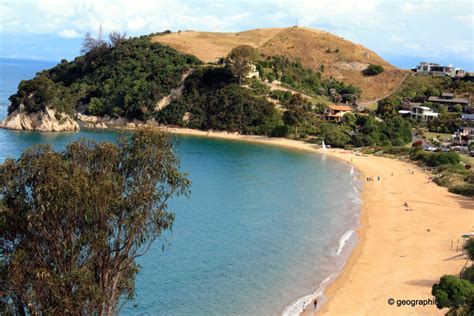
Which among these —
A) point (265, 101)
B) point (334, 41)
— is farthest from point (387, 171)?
point (334, 41)

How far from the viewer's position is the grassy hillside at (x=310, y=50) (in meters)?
136

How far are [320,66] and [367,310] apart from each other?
121333 mm

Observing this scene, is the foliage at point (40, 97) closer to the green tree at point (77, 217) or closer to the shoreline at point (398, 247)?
the shoreline at point (398, 247)

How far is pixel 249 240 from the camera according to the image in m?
41.5

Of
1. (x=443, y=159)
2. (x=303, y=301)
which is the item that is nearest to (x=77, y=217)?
(x=303, y=301)

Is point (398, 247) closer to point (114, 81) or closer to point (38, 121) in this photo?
point (38, 121)

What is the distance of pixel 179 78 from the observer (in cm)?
11981

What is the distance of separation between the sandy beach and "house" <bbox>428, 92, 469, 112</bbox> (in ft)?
181

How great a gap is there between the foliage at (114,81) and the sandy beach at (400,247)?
62.7 metres

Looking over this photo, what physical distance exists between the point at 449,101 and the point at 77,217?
4538 inches

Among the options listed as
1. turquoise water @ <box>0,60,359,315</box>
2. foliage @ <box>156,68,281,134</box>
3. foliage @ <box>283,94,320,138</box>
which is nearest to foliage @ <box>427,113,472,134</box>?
foliage @ <box>283,94,320,138</box>

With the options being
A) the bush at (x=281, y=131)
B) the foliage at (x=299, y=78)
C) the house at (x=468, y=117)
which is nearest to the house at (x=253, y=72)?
the foliage at (x=299, y=78)

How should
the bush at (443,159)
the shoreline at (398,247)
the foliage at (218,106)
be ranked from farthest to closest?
the foliage at (218,106)
the bush at (443,159)
the shoreline at (398,247)

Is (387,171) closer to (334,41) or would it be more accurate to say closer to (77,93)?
(77,93)
